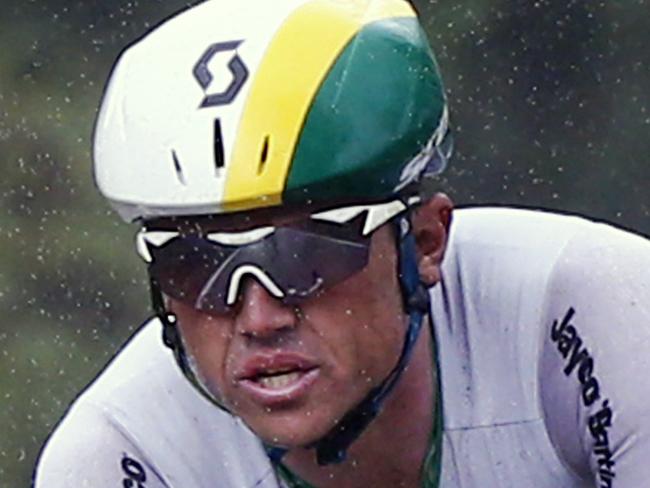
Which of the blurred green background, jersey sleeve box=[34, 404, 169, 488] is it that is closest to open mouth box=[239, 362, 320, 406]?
jersey sleeve box=[34, 404, 169, 488]

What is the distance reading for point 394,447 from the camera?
9.66ft

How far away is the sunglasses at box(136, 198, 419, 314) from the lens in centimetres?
267

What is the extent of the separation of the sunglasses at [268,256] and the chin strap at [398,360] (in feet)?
0.15

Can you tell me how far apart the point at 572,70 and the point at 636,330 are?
4426 millimetres

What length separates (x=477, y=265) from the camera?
2.96 metres

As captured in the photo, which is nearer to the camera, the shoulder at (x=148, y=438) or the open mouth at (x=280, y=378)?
the open mouth at (x=280, y=378)

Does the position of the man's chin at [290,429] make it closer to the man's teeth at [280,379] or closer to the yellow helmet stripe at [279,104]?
the man's teeth at [280,379]

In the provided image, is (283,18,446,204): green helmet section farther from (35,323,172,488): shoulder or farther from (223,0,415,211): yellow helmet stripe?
(35,323,172,488): shoulder

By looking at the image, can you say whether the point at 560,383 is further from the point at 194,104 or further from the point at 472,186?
the point at 472,186

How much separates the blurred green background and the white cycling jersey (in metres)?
3.56

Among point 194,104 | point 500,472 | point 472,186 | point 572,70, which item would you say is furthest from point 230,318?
point 572,70

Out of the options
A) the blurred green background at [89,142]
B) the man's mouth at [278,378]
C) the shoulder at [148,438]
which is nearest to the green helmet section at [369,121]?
the man's mouth at [278,378]

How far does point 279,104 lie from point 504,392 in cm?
42

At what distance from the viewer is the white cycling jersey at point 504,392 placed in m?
2.78
